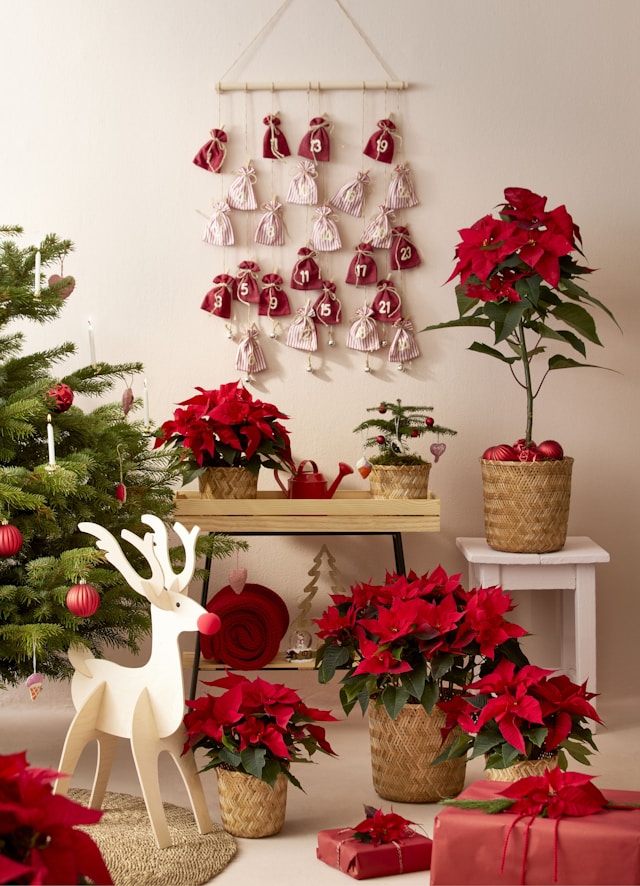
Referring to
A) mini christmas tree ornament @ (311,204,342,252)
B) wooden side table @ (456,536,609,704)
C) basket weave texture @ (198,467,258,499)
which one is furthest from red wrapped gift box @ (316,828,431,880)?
mini christmas tree ornament @ (311,204,342,252)

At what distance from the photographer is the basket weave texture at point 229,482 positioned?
8.84 ft

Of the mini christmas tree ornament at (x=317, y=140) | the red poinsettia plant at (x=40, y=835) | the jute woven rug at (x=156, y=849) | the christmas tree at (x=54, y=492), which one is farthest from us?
the mini christmas tree ornament at (x=317, y=140)

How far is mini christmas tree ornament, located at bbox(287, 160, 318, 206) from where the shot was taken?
2990mm

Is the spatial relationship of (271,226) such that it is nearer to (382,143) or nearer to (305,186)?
(305,186)

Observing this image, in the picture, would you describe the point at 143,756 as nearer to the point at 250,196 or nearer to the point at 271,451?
the point at 271,451

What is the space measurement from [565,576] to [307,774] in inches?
35.0

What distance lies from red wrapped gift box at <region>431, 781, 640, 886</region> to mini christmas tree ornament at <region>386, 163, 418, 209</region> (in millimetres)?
1904

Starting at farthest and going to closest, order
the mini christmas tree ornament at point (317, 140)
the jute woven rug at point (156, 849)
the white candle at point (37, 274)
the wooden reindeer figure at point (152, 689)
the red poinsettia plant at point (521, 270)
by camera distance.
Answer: the mini christmas tree ornament at point (317, 140) < the red poinsettia plant at point (521, 270) < the white candle at point (37, 274) < the wooden reindeer figure at point (152, 689) < the jute woven rug at point (156, 849)

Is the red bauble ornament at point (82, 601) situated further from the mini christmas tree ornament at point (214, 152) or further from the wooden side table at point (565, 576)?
the mini christmas tree ornament at point (214, 152)

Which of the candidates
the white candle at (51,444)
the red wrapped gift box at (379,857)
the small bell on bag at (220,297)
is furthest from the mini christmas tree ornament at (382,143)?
Result: the red wrapped gift box at (379,857)

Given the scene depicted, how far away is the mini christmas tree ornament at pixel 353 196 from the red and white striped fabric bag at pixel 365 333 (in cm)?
30

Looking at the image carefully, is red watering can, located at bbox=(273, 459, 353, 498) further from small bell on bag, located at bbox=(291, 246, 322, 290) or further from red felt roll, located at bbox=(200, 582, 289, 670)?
small bell on bag, located at bbox=(291, 246, 322, 290)

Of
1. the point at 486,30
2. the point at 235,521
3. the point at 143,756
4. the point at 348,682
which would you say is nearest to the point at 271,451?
the point at 235,521

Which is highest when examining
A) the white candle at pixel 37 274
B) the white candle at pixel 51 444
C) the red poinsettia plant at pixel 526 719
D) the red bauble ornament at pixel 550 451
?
the white candle at pixel 37 274
